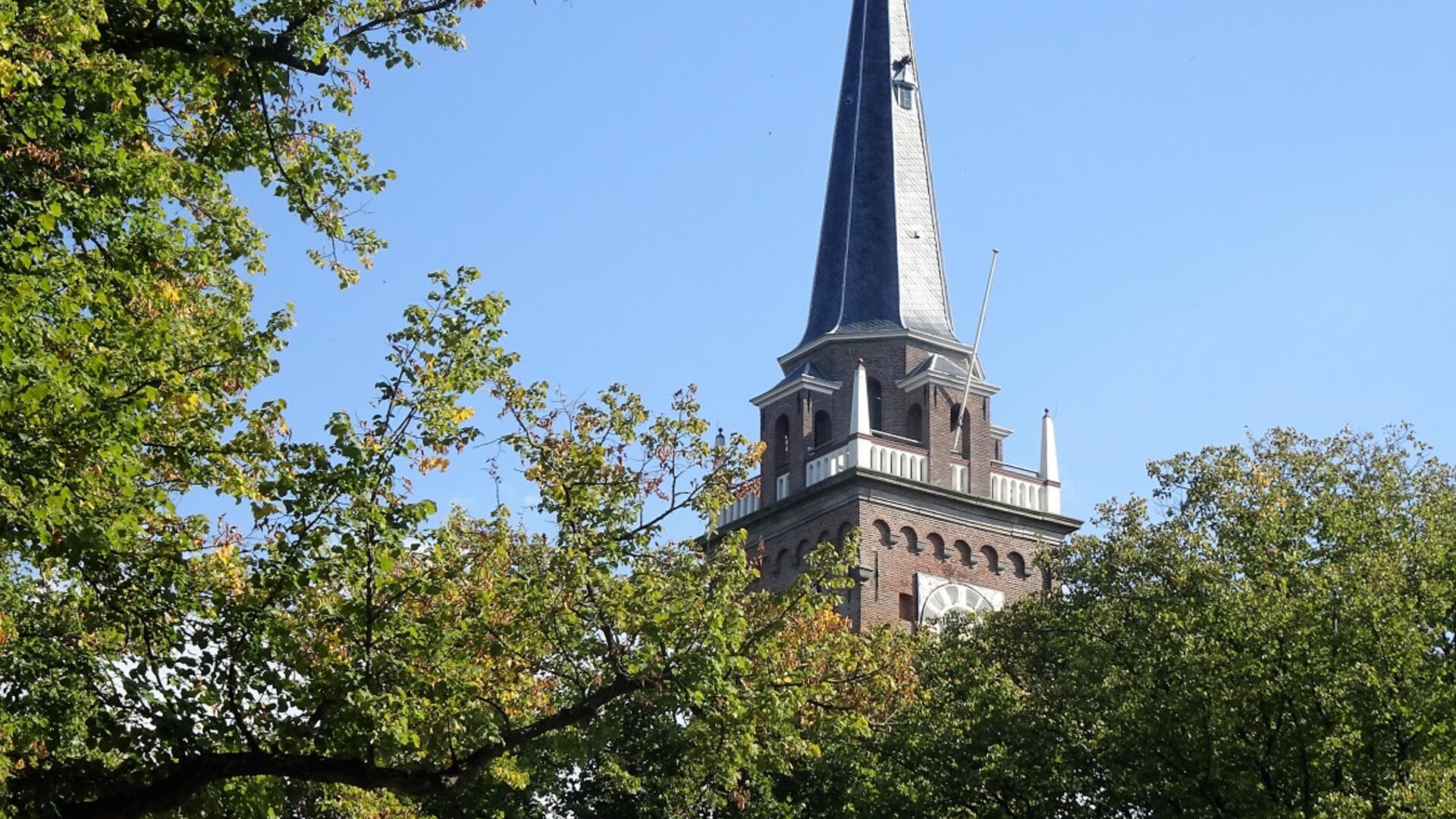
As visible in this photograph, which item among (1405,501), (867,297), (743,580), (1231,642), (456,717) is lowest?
(456,717)

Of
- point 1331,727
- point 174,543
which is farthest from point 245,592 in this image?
point 1331,727

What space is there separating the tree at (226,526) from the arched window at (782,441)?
38995 millimetres

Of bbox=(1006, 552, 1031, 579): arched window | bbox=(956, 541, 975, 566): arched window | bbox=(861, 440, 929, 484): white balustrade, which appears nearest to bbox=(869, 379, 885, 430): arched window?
bbox=(861, 440, 929, 484): white balustrade

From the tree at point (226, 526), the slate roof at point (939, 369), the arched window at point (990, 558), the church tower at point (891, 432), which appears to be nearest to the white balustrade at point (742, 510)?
the church tower at point (891, 432)

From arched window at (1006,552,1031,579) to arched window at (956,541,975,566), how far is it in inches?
54.1

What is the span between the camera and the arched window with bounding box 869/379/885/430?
62.2m

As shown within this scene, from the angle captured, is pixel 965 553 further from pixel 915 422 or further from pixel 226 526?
pixel 226 526

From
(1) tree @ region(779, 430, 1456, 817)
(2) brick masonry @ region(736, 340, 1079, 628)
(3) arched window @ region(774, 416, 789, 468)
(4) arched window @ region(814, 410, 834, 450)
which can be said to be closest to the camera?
(1) tree @ region(779, 430, 1456, 817)

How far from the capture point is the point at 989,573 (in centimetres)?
6097

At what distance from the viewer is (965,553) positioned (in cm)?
6066

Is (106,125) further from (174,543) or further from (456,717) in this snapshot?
(456,717)

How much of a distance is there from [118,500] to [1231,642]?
2011cm

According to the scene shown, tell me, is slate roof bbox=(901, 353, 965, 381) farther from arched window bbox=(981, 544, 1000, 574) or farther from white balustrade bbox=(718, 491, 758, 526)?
white balustrade bbox=(718, 491, 758, 526)

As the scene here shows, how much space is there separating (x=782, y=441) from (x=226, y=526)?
42209mm
